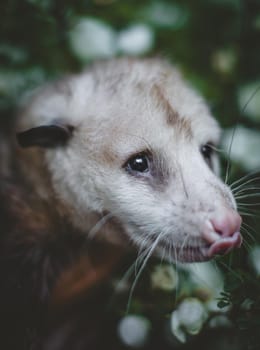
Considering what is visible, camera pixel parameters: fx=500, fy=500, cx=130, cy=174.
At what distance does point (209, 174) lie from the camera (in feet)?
6.12

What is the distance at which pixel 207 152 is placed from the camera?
7.03ft

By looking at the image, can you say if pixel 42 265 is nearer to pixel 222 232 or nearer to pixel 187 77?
pixel 222 232

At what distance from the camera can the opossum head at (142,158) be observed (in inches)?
67.9

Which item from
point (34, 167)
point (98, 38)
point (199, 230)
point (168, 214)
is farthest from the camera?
point (98, 38)

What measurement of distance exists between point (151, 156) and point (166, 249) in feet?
1.17

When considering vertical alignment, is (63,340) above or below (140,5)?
below

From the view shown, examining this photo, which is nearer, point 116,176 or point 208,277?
point 116,176

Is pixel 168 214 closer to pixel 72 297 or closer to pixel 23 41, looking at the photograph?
pixel 72 297

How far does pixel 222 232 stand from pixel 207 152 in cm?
60

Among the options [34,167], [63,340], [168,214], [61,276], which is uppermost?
[168,214]

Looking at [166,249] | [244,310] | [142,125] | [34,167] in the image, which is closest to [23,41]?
[34,167]

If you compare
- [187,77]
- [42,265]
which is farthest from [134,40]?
[42,265]

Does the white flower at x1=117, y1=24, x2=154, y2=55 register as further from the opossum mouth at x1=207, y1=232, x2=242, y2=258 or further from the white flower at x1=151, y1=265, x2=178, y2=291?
the opossum mouth at x1=207, y1=232, x2=242, y2=258

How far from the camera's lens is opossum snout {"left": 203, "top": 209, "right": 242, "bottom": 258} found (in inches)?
63.3
